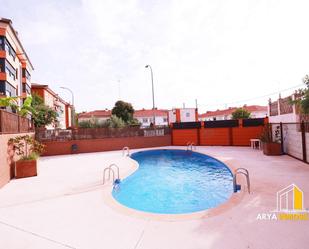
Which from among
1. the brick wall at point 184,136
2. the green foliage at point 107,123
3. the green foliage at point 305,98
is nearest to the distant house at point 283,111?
the green foliage at point 305,98

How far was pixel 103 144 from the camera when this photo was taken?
59.6 ft

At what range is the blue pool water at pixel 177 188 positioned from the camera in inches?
245

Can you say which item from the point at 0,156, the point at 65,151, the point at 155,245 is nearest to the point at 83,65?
the point at 65,151

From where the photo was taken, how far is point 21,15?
9.08 m

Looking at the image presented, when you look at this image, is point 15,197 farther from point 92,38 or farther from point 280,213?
point 92,38

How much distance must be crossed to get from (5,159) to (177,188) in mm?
7326

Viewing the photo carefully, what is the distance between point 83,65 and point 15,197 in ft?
39.7

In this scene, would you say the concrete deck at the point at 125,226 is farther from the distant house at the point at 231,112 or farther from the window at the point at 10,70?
the distant house at the point at 231,112

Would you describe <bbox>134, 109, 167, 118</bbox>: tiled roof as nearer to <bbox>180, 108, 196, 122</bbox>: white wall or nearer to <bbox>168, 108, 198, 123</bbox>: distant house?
<bbox>168, 108, 198, 123</bbox>: distant house

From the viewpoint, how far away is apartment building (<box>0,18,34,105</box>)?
67.3 ft

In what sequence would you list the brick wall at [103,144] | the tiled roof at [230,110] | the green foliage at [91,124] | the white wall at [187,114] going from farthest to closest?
the tiled roof at [230,110]
the white wall at [187,114]
the green foliage at [91,124]
the brick wall at [103,144]

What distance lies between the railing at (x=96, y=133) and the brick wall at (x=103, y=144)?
35 centimetres

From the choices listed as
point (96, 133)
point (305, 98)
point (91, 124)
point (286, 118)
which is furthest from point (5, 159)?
point (286, 118)

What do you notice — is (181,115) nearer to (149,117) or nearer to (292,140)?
(149,117)
